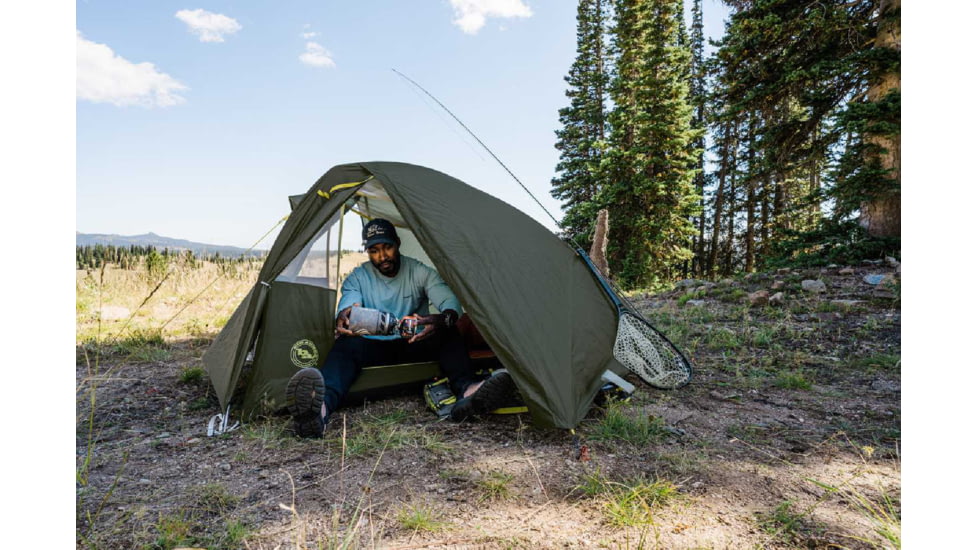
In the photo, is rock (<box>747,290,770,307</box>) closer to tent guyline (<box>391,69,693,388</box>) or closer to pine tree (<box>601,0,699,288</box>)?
tent guyline (<box>391,69,693,388</box>)

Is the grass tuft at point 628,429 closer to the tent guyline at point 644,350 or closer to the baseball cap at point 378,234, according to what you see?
the tent guyline at point 644,350

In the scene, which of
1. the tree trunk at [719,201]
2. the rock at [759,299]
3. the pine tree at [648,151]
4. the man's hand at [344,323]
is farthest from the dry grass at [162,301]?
the tree trunk at [719,201]

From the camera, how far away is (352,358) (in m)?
3.46

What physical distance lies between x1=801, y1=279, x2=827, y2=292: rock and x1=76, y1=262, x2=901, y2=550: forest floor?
8.35 ft

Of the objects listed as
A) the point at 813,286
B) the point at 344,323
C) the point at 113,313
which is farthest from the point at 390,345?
the point at 113,313

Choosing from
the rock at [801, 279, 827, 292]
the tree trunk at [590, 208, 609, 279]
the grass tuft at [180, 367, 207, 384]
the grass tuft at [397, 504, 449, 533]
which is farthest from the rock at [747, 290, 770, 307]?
the grass tuft at [180, 367, 207, 384]

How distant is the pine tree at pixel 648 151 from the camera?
1409 centimetres

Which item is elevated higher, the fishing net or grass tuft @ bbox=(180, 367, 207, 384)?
the fishing net

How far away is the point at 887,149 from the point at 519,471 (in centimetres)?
796

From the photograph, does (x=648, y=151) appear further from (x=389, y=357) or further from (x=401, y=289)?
(x=389, y=357)

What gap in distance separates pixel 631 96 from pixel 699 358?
13046 millimetres

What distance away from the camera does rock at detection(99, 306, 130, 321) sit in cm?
719

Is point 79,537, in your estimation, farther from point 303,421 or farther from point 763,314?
point 763,314

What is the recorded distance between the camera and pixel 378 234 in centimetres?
375
